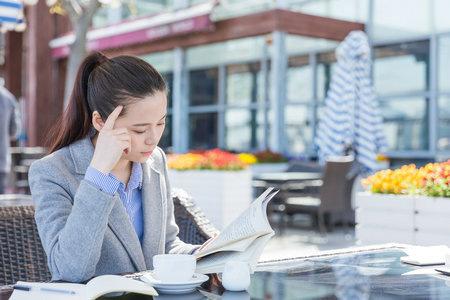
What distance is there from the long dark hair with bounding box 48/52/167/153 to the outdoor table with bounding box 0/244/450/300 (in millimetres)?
592

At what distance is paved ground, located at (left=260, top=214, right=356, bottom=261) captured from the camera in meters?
5.67

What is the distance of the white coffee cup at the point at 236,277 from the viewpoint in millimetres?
1355

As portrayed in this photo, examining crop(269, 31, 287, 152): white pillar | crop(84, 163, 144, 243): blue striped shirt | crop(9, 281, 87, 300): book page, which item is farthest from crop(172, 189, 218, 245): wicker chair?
crop(269, 31, 287, 152): white pillar

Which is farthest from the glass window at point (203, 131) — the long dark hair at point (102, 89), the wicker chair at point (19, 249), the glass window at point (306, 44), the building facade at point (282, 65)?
the long dark hair at point (102, 89)

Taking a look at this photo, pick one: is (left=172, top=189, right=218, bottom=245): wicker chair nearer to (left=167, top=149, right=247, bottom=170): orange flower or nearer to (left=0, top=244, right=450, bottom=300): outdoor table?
(left=0, top=244, right=450, bottom=300): outdoor table

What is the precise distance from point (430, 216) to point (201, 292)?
2.53m

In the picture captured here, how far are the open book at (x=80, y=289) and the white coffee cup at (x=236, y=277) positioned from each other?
180 mm

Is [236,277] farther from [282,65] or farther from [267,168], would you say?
[282,65]

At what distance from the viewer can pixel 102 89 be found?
1762mm

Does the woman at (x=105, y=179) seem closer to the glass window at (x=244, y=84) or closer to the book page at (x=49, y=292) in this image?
the book page at (x=49, y=292)

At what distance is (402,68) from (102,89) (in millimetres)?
8694

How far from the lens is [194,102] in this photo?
1282 cm

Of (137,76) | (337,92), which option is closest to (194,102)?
(337,92)

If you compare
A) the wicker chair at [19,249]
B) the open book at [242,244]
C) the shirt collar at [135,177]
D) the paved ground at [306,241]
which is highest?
the shirt collar at [135,177]
